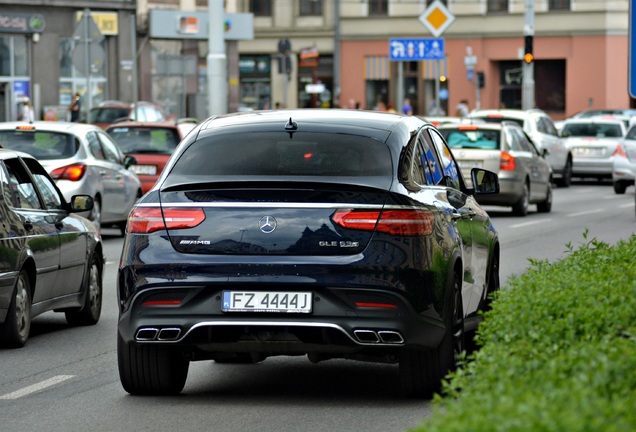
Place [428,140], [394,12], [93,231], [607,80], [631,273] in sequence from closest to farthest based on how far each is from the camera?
[631,273] → [428,140] → [93,231] → [607,80] → [394,12]

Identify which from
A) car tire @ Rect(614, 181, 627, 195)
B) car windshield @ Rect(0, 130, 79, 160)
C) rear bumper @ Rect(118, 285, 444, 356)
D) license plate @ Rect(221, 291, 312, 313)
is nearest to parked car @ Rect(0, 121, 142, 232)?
car windshield @ Rect(0, 130, 79, 160)

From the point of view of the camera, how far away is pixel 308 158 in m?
8.72

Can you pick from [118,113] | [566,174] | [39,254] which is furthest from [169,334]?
[118,113]

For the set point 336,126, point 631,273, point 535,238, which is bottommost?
point 535,238

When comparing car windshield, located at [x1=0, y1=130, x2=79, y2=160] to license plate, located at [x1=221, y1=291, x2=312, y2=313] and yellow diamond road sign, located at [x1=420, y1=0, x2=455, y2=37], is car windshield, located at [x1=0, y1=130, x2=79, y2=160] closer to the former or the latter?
license plate, located at [x1=221, y1=291, x2=312, y2=313]

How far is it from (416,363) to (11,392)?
232 cm

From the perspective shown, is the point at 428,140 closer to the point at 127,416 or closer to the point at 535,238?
the point at 127,416

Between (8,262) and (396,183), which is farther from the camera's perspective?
(8,262)

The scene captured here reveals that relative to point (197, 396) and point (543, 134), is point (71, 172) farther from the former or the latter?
point (543, 134)

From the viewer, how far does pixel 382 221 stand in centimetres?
833

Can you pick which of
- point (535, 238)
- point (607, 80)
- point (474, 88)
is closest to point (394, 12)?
point (474, 88)

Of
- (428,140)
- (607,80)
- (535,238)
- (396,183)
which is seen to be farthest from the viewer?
(607,80)

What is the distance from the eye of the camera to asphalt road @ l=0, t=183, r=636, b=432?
8102 mm

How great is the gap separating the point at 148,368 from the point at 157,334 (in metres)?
0.45
